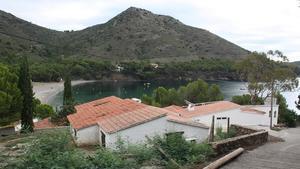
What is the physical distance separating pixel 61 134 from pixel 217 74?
172952mm

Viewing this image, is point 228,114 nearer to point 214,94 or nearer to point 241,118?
point 241,118

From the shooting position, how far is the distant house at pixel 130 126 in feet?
70.5

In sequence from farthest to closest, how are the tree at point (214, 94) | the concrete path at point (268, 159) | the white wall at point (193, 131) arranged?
the tree at point (214, 94), the white wall at point (193, 131), the concrete path at point (268, 159)

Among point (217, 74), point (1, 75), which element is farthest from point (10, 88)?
point (217, 74)

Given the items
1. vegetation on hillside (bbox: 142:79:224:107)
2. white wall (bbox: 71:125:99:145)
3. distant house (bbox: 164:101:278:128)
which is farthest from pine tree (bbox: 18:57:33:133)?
vegetation on hillside (bbox: 142:79:224:107)

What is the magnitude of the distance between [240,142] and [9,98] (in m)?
24.6

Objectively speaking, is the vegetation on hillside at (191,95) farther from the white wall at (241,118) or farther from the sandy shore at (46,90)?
the sandy shore at (46,90)

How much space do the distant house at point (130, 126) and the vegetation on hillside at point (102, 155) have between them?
704cm

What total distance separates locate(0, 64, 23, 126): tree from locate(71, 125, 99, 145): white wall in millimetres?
11807

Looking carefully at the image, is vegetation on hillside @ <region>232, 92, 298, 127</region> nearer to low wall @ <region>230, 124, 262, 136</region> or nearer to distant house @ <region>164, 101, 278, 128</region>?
distant house @ <region>164, 101, 278, 128</region>

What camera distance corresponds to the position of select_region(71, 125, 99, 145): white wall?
80.8 feet

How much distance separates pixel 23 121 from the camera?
3422 centimetres

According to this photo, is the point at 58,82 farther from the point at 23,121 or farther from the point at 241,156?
the point at 241,156

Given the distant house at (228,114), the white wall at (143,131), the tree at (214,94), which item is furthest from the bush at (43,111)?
the white wall at (143,131)
